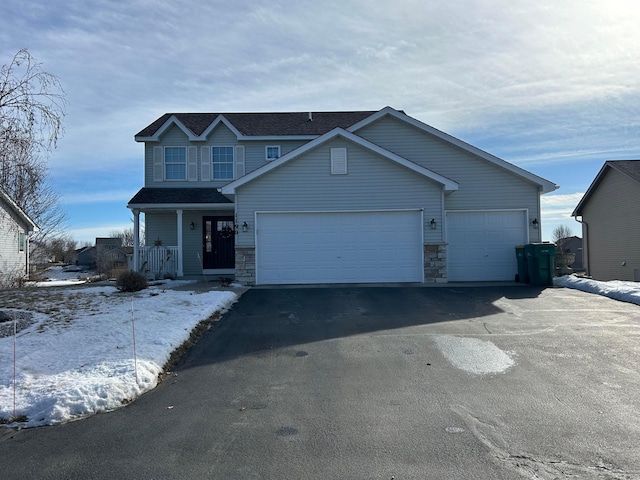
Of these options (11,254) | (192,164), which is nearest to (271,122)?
(192,164)

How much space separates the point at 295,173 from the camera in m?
15.9

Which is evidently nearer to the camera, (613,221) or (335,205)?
(335,205)

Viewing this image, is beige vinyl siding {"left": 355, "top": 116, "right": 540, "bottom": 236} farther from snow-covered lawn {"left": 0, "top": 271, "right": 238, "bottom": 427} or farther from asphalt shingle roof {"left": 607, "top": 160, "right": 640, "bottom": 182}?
snow-covered lawn {"left": 0, "top": 271, "right": 238, "bottom": 427}

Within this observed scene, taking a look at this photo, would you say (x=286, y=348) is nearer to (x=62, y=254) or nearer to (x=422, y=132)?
(x=422, y=132)

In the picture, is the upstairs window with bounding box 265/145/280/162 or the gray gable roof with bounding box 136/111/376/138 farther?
the gray gable roof with bounding box 136/111/376/138

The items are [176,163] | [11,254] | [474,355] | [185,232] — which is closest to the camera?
[474,355]

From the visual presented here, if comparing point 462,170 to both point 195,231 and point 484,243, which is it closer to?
point 484,243

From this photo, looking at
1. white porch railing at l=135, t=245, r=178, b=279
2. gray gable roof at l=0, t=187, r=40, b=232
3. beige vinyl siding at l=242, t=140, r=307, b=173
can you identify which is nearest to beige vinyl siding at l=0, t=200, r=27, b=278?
gray gable roof at l=0, t=187, r=40, b=232

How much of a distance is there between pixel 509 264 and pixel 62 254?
2300 inches

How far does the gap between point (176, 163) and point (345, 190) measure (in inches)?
327

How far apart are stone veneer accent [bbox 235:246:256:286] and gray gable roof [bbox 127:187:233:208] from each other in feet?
13.0

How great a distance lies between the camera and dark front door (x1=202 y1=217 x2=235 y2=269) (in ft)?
66.3

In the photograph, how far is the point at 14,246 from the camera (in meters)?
25.4

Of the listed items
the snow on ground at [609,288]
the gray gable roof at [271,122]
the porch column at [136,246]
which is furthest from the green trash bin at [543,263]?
the porch column at [136,246]
